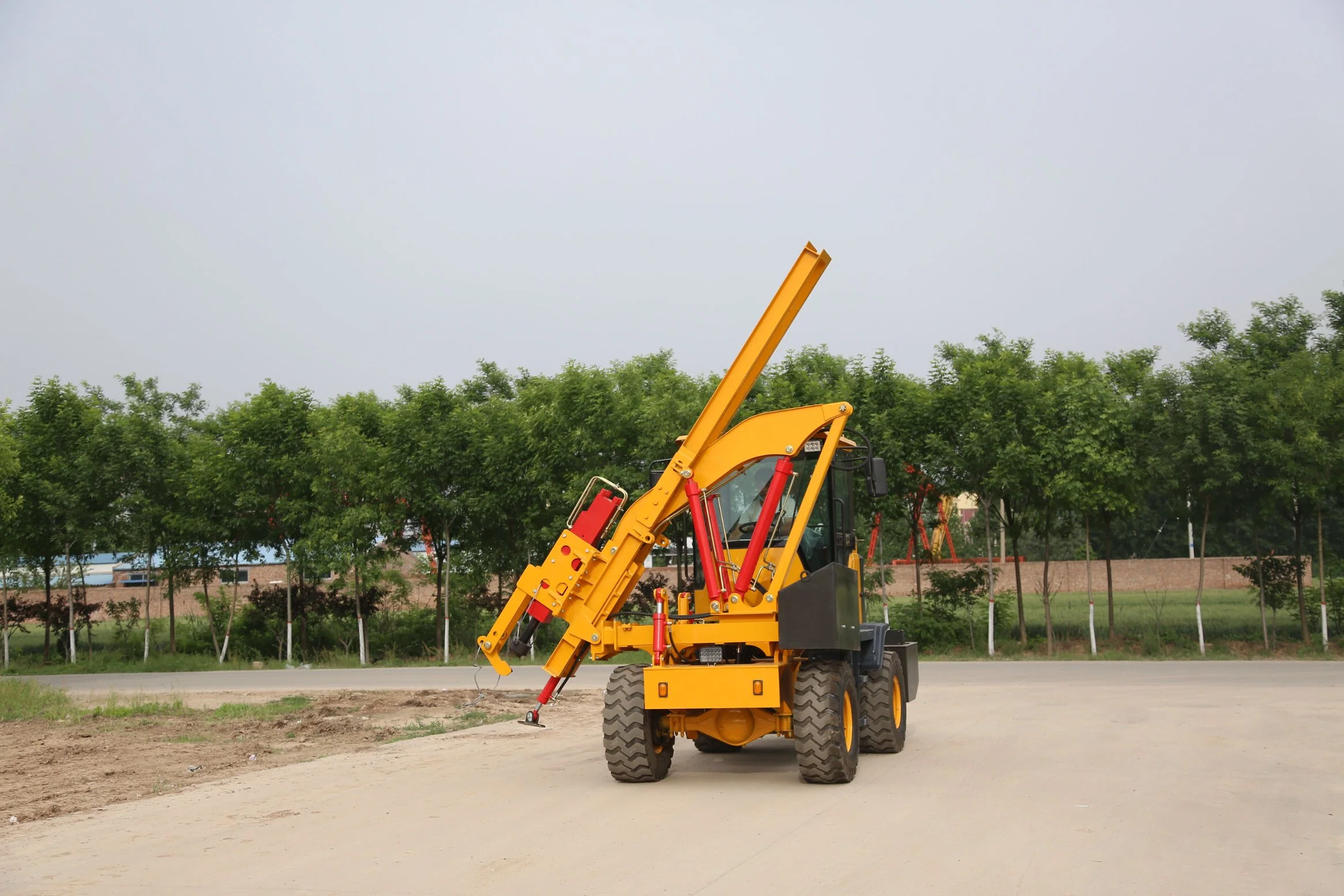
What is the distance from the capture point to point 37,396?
106 ft

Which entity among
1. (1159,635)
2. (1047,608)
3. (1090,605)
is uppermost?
(1090,605)

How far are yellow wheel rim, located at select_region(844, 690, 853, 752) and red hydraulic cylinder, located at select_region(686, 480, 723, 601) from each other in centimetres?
143

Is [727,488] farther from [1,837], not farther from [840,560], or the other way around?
[1,837]

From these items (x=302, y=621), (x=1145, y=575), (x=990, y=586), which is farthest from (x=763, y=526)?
(x=1145, y=575)

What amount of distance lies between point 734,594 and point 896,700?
3.38m

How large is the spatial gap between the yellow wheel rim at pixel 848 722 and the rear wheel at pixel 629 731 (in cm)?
170

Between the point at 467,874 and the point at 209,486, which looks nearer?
the point at 467,874

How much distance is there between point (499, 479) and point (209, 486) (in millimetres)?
8361

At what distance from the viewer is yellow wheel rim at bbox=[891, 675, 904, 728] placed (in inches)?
463

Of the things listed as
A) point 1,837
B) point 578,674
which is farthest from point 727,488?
point 578,674

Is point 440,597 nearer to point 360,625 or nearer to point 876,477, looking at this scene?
point 360,625

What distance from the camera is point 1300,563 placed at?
1020 inches

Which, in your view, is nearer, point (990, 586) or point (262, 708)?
point (262, 708)

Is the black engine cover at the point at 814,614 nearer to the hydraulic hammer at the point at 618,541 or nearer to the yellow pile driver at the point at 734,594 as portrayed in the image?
the yellow pile driver at the point at 734,594
